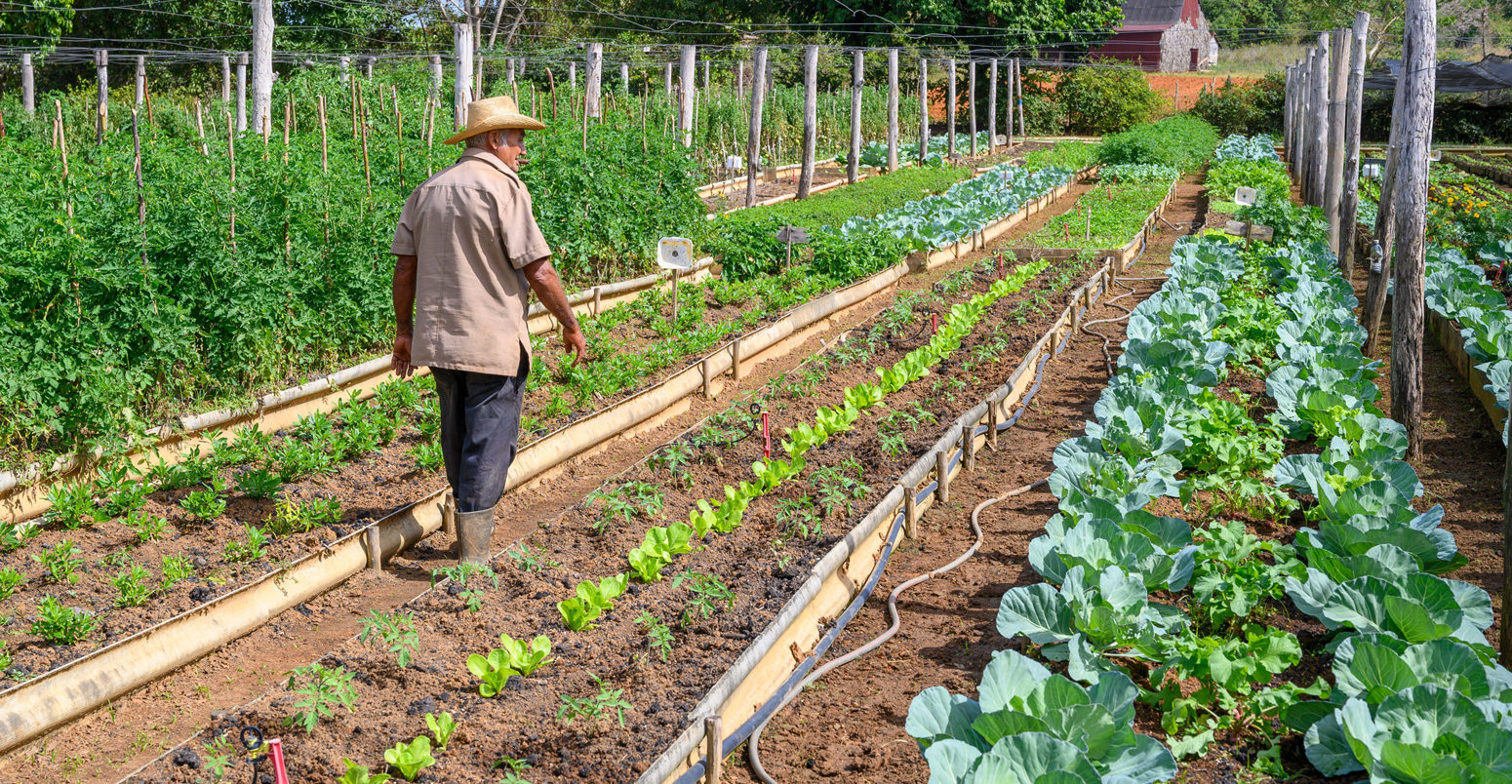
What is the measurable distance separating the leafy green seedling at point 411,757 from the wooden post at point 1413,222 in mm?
5687

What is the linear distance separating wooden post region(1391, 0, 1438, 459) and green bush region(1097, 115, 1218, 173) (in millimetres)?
16737

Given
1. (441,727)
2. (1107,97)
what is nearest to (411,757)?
(441,727)

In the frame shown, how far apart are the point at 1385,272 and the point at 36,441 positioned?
867 centimetres

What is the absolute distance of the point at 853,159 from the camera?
20.0 metres

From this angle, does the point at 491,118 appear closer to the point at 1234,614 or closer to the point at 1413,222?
the point at 1234,614

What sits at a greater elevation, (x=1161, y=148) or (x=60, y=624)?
(x=1161, y=148)

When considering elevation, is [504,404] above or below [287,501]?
above

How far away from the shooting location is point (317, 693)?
341 cm

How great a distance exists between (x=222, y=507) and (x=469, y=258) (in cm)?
156

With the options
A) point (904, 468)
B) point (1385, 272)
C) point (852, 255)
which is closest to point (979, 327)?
point (852, 255)

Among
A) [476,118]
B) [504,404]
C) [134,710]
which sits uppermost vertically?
[476,118]

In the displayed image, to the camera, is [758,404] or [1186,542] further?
[758,404]

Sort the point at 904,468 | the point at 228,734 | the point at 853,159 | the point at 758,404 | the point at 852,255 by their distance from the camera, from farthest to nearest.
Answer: the point at 853,159 → the point at 852,255 → the point at 758,404 → the point at 904,468 → the point at 228,734

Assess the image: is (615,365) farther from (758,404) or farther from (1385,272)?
(1385,272)
